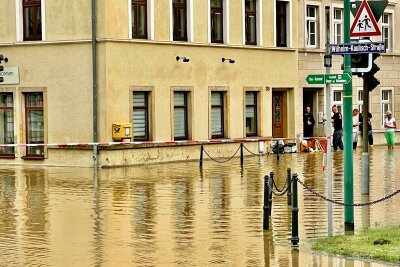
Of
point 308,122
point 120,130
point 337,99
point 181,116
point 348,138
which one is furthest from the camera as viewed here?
point 337,99

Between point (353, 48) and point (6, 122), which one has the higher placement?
point (353, 48)

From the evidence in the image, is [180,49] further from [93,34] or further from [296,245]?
[296,245]

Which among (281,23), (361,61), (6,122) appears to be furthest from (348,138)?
(281,23)

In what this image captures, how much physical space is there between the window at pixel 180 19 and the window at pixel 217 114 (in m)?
2.74

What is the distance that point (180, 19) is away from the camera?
39.9 metres

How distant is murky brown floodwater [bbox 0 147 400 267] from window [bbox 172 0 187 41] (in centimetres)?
672

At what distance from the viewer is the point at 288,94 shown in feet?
149

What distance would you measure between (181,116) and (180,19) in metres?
3.37

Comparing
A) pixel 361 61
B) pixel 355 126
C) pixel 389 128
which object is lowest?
pixel 389 128

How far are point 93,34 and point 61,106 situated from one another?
2666mm

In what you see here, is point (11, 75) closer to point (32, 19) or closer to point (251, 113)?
point (32, 19)

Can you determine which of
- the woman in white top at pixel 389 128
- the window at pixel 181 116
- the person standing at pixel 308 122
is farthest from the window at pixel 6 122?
the woman in white top at pixel 389 128

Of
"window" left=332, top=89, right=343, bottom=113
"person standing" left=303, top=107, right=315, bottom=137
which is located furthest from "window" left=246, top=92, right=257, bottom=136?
"window" left=332, top=89, right=343, bottom=113

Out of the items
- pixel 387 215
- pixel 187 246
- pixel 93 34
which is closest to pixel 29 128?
pixel 93 34
